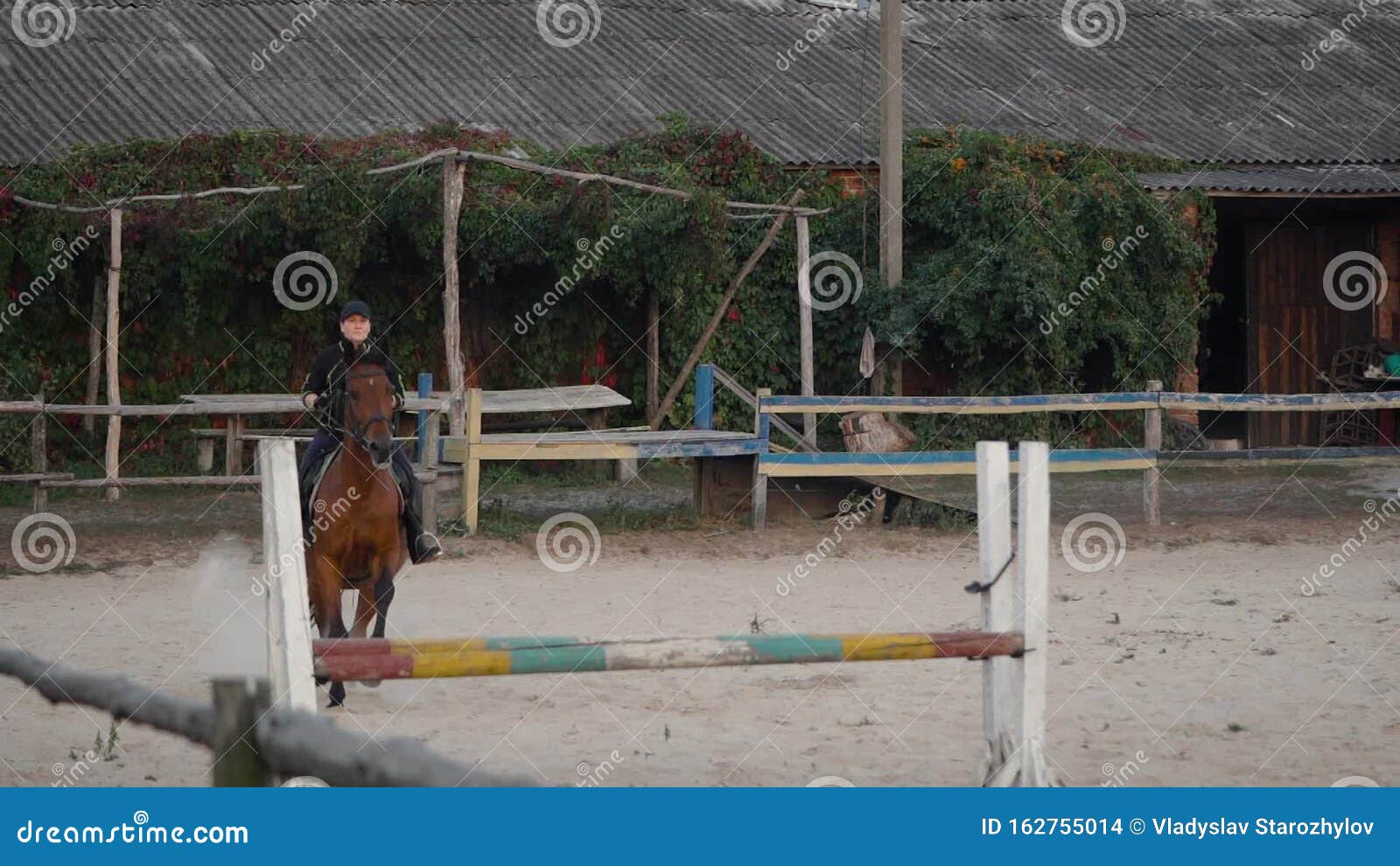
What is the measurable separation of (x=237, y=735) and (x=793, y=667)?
17.7 feet

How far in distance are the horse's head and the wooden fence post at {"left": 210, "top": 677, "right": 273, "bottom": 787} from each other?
13.5ft

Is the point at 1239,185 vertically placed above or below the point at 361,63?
below

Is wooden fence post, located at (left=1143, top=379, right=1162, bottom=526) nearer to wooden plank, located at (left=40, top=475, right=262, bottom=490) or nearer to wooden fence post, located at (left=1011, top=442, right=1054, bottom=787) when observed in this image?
wooden plank, located at (left=40, top=475, right=262, bottom=490)

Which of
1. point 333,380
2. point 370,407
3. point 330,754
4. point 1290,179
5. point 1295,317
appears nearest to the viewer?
point 330,754

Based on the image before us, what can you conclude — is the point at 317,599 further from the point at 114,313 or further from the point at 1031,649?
the point at 114,313

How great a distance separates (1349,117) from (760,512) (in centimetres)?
1166

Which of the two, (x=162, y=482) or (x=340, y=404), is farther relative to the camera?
(x=162, y=482)

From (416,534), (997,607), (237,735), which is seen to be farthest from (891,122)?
(237,735)

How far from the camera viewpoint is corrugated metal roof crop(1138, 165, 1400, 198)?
17484mm

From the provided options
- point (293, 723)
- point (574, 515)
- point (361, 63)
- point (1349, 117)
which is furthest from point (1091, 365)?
point (293, 723)

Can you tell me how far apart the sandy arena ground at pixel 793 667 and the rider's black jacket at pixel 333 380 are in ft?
3.89

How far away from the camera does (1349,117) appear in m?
20.5

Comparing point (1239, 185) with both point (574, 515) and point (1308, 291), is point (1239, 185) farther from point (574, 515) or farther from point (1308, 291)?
point (574, 515)

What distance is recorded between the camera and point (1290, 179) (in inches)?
707
